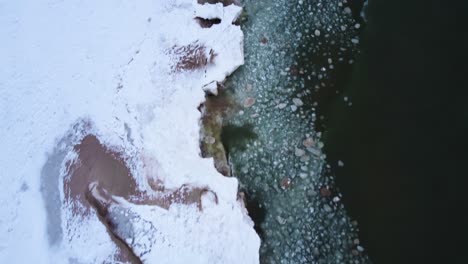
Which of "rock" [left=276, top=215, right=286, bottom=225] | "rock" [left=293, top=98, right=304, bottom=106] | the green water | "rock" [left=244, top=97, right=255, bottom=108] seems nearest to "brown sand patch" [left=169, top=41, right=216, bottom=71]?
the green water

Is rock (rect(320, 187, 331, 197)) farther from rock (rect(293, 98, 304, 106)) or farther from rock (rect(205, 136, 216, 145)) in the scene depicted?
rock (rect(205, 136, 216, 145))

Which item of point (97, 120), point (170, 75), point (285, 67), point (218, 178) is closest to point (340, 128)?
point (285, 67)

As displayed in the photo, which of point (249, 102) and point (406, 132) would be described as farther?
point (249, 102)

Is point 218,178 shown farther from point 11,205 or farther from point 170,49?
point 11,205

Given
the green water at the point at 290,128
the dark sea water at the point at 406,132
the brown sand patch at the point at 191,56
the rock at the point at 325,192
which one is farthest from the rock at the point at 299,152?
the brown sand patch at the point at 191,56

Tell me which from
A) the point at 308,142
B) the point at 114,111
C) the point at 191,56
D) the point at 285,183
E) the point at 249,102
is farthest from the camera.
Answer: the point at 191,56

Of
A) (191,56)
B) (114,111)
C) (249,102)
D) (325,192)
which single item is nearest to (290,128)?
(249,102)

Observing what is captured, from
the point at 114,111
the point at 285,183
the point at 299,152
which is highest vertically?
the point at 114,111

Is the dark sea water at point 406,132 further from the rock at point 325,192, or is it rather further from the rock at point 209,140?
the rock at point 209,140

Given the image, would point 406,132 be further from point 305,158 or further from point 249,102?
point 249,102
